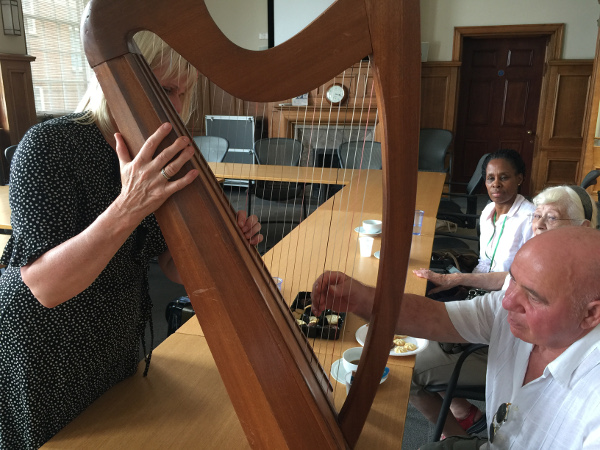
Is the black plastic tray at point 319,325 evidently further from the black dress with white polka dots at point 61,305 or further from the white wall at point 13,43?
the white wall at point 13,43

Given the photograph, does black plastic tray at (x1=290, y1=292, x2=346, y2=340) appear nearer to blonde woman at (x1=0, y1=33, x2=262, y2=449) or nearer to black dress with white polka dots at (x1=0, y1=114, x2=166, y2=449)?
blonde woman at (x1=0, y1=33, x2=262, y2=449)

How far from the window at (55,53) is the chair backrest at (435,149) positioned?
4.07 metres

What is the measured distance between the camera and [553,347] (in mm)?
1005

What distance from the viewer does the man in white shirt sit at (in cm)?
91

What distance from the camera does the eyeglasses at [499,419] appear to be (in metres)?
1.06

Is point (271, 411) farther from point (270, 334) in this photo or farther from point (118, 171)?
point (118, 171)

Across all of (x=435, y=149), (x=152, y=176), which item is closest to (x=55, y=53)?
(x=435, y=149)

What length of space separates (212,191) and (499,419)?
0.78 m

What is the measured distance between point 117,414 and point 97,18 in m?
0.72

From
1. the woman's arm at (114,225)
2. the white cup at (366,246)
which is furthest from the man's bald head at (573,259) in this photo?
the white cup at (366,246)

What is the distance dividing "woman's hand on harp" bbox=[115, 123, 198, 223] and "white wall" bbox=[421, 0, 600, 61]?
20.5 ft

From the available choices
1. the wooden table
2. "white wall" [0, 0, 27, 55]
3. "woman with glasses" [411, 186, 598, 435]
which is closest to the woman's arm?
"woman with glasses" [411, 186, 598, 435]

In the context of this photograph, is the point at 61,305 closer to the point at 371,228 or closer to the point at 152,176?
the point at 152,176

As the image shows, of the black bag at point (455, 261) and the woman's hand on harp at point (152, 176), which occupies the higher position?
the woman's hand on harp at point (152, 176)
